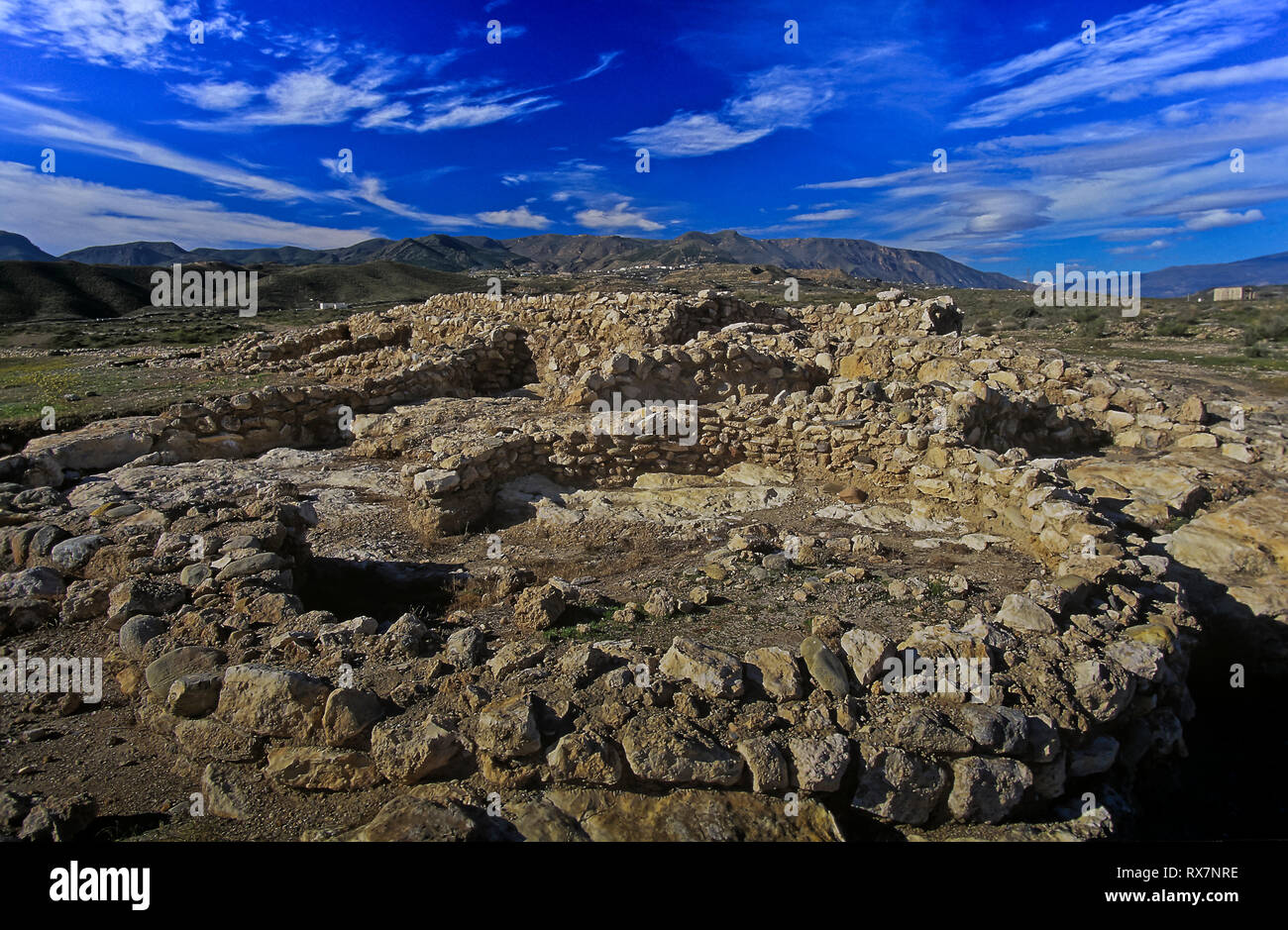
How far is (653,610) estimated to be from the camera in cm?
490

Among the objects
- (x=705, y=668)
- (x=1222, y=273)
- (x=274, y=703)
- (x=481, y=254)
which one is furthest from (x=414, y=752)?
(x=1222, y=273)

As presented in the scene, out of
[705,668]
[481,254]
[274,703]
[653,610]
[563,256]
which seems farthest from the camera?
[563,256]

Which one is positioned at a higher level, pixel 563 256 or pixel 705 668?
pixel 563 256

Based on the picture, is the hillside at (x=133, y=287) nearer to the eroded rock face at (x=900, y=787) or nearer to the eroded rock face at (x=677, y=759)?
the eroded rock face at (x=677, y=759)

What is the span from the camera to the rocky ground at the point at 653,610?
3.32 meters

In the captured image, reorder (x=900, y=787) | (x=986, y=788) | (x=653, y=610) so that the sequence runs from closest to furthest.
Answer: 1. (x=900, y=787)
2. (x=986, y=788)
3. (x=653, y=610)

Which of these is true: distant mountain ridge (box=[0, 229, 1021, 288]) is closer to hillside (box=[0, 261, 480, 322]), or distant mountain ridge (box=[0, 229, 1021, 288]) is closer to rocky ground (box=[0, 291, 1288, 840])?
hillside (box=[0, 261, 480, 322])

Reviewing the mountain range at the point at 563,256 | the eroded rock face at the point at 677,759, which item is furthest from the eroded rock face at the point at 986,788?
the mountain range at the point at 563,256

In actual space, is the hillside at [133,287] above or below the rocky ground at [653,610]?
above

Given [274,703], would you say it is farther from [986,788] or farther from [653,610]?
[986,788]
